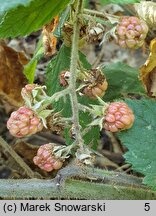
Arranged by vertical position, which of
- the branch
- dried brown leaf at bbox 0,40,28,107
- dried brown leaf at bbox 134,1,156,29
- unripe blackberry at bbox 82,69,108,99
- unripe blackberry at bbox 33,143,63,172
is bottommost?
the branch

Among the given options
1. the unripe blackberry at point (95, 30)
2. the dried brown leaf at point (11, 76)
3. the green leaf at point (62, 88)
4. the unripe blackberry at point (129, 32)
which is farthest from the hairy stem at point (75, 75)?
the dried brown leaf at point (11, 76)

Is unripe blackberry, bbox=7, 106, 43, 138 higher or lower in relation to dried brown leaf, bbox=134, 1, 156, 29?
lower

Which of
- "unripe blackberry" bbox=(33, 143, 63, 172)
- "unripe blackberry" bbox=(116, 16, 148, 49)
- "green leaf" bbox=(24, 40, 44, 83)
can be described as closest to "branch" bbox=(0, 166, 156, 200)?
"unripe blackberry" bbox=(33, 143, 63, 172)

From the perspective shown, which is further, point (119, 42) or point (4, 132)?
point (4, 132)

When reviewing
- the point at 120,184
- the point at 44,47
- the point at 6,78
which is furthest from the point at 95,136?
the point at 6,78

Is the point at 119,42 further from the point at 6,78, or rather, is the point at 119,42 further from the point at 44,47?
the point at 6,78

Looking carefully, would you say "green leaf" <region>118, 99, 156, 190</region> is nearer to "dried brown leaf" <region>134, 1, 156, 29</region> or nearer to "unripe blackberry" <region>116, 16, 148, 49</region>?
"unripe blackberry" <region>116, 16, 148, 49</region>

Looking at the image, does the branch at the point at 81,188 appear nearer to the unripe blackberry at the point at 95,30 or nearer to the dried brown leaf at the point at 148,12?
the unripe blackberry at the point at 95,30
